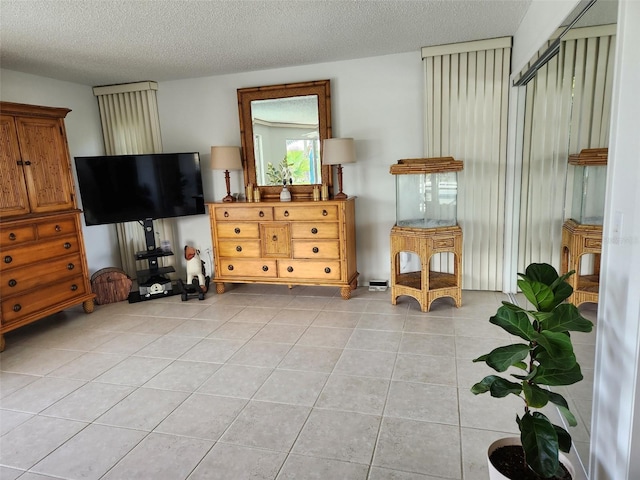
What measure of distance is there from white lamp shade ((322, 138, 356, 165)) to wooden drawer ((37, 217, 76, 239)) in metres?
2.51

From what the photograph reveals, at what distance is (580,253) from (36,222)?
4.02 metres

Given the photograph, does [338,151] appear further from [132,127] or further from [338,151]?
[132,127]

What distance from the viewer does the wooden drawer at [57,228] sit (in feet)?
11.7

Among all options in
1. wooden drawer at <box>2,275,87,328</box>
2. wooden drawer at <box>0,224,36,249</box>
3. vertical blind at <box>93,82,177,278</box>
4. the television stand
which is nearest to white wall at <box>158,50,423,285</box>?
vertical blind at <box>93,82,177,278</box>

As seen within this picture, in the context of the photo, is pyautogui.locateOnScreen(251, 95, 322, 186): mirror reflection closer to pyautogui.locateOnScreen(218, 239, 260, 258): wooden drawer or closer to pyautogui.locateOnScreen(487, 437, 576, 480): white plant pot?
pyautogui.locateOnScreen(218, 239, 260, 258): wooden drawer

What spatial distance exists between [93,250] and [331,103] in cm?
327

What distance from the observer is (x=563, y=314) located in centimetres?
137

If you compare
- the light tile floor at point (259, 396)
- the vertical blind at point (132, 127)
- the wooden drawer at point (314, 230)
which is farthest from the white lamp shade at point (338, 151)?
the vertical blind at point (132, 127)

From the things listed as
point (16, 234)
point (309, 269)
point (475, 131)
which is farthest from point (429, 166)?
point (16, 234)

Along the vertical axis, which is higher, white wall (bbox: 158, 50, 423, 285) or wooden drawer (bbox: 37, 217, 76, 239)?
white wall (bbox: 158, 50, 423, 285)

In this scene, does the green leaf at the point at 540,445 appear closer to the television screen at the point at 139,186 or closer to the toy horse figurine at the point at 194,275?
the toy horse figurine at the point at 194,275

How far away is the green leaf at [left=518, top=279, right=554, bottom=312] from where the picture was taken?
140 centimetres

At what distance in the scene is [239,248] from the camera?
14.2 feet

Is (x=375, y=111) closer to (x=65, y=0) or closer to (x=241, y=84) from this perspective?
(x=241, y=84)
